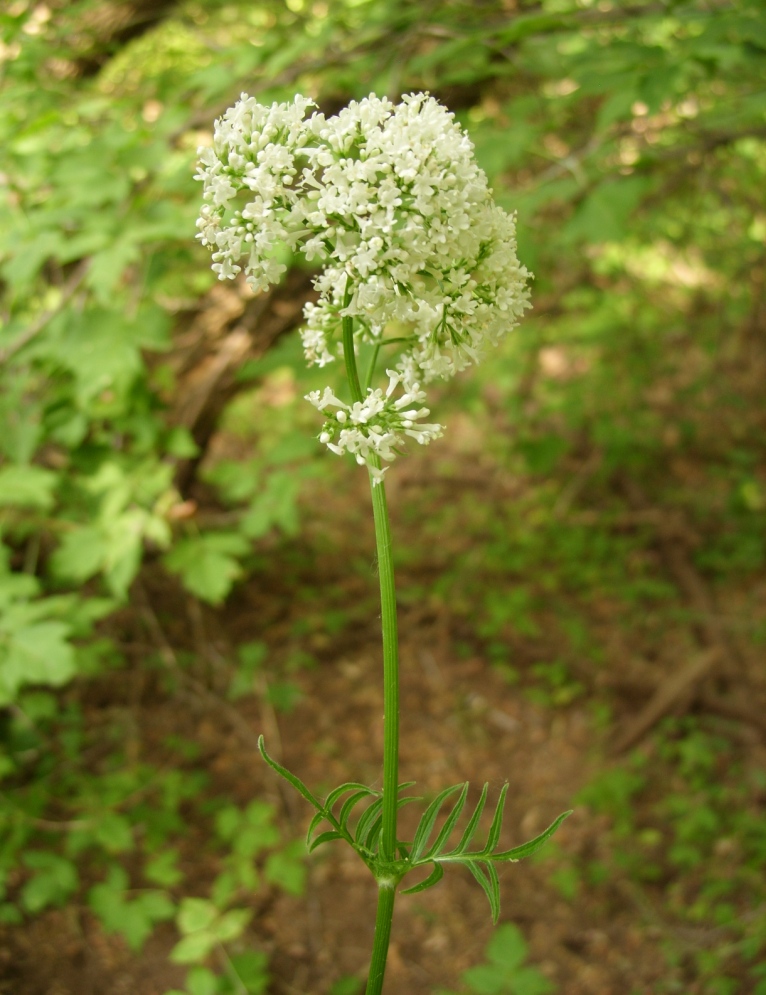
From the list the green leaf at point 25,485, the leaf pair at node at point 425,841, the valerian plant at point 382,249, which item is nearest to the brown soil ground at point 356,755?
the green leaf at point 25,485

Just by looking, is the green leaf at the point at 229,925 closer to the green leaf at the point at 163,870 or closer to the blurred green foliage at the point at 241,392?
the blurred green foliage at the point at 241,392

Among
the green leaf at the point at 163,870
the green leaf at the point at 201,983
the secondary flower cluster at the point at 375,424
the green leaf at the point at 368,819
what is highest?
the secondary flower cluster at the point at 375,424

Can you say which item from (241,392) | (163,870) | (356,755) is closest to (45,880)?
(163,870)

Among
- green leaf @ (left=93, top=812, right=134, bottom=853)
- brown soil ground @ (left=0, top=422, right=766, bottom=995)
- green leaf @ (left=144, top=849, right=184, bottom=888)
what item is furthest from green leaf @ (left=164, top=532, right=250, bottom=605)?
green leaf @ (left=144, top=849, right=184, bottom=888)

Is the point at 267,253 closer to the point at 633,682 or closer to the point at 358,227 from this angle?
the point at 358,227

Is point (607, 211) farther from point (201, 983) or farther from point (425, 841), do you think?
point (201, 983)

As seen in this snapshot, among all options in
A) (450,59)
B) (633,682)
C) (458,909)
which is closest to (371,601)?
(633,682)
